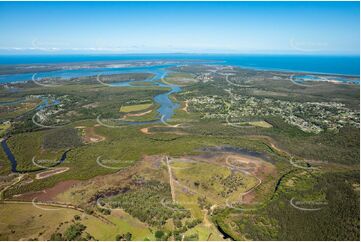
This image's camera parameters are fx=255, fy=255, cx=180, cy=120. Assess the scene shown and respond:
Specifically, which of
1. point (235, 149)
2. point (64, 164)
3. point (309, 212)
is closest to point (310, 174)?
point (309, 212)

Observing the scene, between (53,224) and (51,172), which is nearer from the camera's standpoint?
(53,224)

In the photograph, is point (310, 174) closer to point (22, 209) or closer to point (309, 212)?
point (309, 212)

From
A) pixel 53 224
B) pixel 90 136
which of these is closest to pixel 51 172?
pixel 53 224

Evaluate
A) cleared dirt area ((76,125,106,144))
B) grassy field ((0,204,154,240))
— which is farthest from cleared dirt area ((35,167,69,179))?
cleared dirt area ((76,125,106,144))

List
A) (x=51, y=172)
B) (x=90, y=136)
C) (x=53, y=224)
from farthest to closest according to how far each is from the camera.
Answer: (x=90, y=136), (x=51, y=172), (x=53, y=224)

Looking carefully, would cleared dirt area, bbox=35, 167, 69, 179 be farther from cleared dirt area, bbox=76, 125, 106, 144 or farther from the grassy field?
cleared dirt area, bbox=76, 125, 106, 144

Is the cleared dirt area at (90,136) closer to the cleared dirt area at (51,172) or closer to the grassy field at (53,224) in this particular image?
the cleared dirt area at (51,172)

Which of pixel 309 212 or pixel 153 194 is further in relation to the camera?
pixel 153 194

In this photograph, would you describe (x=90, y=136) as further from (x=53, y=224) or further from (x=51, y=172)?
(x=53, y=224)

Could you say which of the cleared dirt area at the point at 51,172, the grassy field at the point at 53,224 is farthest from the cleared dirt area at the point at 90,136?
the grassy field at the point at 53,224

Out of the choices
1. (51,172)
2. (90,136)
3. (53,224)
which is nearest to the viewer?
(53,224)

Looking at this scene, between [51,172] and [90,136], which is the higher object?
[90,136]
